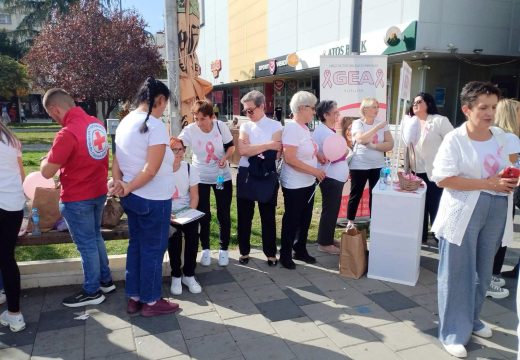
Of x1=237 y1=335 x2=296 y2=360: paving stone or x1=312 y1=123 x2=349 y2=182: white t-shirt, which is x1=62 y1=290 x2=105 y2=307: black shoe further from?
x1=312 y1=123 x2=349 y2=182: white t-shirt

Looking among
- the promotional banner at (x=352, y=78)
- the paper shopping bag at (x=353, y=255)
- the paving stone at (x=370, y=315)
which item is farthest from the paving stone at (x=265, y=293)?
the promotional banner at (x=352, y=78)

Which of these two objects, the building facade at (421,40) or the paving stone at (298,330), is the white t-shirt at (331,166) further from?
the building facade at (421,40)

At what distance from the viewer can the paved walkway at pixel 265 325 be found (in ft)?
9.37

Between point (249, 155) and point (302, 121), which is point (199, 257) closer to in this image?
point (249, 155)

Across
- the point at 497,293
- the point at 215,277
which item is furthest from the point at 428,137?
the point at 215,277

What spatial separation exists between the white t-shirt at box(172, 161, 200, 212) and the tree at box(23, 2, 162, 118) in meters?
11.1

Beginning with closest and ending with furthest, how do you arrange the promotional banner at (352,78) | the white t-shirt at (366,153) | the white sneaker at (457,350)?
1. the white sneaker at (457,350)
2. the white t-shirt at (366,153)
3. the promotional banner at (352,78)

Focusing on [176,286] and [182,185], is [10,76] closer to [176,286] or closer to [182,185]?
[182,185]

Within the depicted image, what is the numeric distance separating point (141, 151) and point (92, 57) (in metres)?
12.2

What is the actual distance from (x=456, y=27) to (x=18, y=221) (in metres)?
12.7

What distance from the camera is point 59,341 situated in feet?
9.80

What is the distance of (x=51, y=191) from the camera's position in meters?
3.73

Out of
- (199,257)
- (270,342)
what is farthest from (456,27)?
(270,342)

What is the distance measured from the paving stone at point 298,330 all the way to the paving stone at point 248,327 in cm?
8
